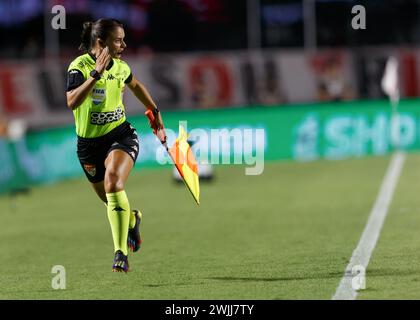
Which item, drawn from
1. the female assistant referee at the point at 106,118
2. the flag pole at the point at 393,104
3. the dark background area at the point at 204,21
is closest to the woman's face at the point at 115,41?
the female assistant referee at the point at 106,118

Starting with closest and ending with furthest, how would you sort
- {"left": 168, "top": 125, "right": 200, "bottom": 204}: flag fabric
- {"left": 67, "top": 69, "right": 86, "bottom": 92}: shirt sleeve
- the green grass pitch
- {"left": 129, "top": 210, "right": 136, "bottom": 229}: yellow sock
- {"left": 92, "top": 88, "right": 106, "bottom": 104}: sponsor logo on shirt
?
the green grass pitch
{"left": 67, "top": 69, "right": 86, "bottom": 92}: shirt sleeve
{"left": 92, "top": 88, "right": 106, "bottom": 104}: sponsor logo on shirt
{"left": 168, "top": 125, "right": 200, "bottom": 204}: flag fabric
{"left": 129, "top": 210, "right": 136, "bottom": 229}: yellow sock

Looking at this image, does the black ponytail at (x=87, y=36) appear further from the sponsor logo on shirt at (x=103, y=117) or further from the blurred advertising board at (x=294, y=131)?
the blurred advertising board at (x=294, y=131)

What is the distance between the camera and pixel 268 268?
9.58m

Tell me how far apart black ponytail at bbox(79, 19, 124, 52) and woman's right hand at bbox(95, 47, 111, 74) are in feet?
0.62

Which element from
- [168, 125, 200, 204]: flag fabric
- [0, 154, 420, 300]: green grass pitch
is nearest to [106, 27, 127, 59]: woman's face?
[168, 125, 200, 204]: flag fabric

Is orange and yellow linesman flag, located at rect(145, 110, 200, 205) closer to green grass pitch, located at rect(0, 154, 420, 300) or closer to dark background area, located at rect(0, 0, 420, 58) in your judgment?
green grass pitch, located at rect(0, 154, 420, 300)

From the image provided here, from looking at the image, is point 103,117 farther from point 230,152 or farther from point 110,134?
point 230,152

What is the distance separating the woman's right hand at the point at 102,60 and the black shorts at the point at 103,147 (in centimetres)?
78

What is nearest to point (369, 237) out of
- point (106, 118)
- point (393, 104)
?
point (106, 118)

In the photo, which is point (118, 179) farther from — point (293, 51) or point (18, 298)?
point (293, 51)

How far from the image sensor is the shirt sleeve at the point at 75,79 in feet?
29.3

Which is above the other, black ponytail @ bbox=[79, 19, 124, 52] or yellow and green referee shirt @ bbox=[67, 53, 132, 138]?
black ponytail @ bbox=[79, 19, 124, 52]

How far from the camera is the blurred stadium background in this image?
375 inches

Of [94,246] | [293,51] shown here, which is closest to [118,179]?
[94,246]
